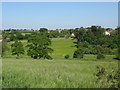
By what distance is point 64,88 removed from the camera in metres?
4.32

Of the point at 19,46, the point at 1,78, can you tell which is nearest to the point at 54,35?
the point at 19,46

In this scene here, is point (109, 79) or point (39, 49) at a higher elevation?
point (109, 79)

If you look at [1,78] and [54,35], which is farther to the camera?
[54,35]

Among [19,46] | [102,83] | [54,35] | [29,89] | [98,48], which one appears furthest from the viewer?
[54,35]

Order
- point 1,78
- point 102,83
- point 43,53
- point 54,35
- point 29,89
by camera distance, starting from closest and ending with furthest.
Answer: point 29,89 < point 102,83 < point 1,78 < point 43,53 < point 54,35

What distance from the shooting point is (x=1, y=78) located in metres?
5.24

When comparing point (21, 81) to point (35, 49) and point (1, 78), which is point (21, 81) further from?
point (35, 49)

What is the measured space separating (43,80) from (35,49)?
104 feet

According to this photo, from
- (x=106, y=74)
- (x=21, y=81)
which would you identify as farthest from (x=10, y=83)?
(x=106, y=74)

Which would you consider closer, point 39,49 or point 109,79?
point 109,79

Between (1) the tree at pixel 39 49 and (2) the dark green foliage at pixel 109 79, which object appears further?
(1) the tree at pixel 39 49

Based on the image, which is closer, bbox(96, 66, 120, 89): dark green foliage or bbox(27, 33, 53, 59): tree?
bbox(96, 66, 120, 89): dark green foliage

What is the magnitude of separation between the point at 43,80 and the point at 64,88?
2.52ft

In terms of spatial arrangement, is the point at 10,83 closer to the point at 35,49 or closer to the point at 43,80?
the point at 43,80
